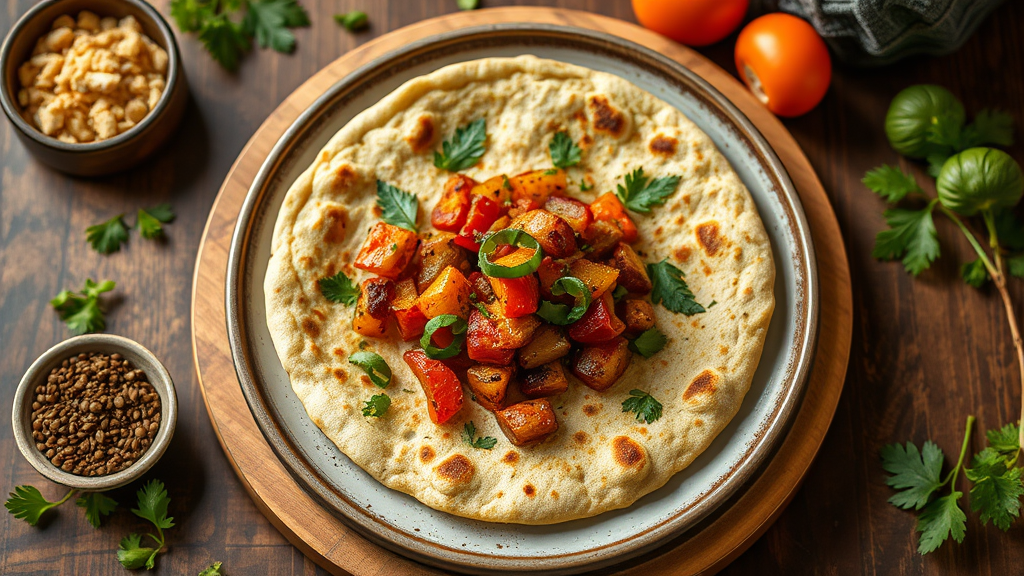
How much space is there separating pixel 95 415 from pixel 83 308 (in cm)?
79

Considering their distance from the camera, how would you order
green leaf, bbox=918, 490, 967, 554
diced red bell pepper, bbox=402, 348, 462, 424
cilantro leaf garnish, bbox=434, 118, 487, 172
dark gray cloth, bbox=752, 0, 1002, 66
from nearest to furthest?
diced red bell pepper, bbox=402, 348, 462, 424, green leaf, bbox=918, 490, 967, 554, cilantro leaf garnish, bbox=434, 118, 487, 172, dark gray cloth, bbox=752, 0, 1002, 66

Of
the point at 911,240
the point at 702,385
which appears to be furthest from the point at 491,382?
the point at 911,240

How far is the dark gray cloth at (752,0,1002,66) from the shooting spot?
4707 mm

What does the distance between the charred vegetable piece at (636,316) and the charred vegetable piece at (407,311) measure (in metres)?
1.06

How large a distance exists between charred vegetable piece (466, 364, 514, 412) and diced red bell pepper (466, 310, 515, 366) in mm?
43

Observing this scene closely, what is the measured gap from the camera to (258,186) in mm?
4488

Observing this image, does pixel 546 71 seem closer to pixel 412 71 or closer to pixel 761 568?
pixel 412 71

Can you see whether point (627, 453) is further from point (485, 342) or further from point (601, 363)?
point (485, 342)

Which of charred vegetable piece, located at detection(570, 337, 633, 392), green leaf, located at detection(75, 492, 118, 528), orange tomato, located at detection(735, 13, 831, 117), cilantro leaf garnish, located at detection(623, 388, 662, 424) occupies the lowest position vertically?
green leaf, located at detection(75, 492, 118, 528)

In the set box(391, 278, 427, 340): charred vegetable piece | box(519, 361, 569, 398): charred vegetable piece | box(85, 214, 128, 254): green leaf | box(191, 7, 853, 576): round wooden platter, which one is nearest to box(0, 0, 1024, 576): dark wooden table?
box(85, 214, 128, 254): green leaf

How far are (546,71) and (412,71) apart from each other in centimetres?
82

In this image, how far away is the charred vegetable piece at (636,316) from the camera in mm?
4199

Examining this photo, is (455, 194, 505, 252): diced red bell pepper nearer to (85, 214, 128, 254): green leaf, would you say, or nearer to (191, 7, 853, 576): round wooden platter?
(191, 7, 853, 576): round wooden platter

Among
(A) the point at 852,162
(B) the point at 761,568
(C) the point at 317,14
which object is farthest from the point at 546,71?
(B) the point at 761,568
